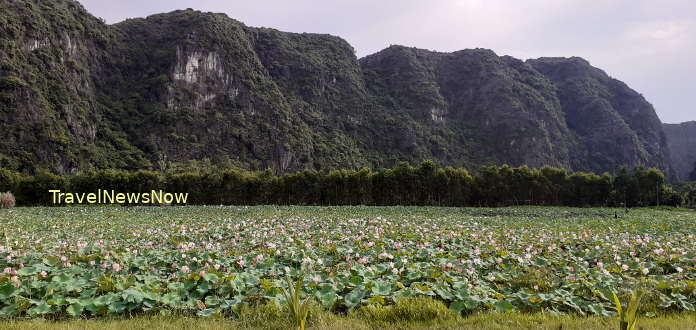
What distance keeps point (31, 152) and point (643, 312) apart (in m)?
123

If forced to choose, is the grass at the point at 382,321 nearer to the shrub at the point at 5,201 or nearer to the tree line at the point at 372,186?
the shrub at the point at 5,201

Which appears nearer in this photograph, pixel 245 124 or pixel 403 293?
pixel 403 293

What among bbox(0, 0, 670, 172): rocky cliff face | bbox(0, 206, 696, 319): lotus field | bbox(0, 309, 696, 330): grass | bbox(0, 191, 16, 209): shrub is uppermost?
bbox(0, 0, 670, 172): rocky cliff face

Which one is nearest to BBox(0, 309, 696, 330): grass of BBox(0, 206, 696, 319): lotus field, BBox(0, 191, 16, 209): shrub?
BBox(0, 206, 696, 319): lotus field

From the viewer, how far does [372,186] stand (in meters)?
65.4

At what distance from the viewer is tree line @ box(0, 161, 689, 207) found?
62.5 meters

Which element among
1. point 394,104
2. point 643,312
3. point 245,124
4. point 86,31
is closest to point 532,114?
point 394,104

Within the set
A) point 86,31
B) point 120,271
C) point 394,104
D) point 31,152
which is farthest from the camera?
point 394,104

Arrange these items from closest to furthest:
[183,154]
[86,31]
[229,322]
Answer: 1. [229,322]
2. [183,154]
3. [86,31]

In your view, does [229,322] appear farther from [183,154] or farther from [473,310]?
[183,154]

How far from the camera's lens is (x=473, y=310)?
20.0ft

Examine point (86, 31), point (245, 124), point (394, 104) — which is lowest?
point (245, 124)

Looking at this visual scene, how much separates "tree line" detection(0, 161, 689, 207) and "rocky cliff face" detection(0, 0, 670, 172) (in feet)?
155

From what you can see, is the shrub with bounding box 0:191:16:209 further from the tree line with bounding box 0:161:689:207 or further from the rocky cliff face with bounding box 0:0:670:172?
the rocky cliff face with bounding box 0:0:670:172
